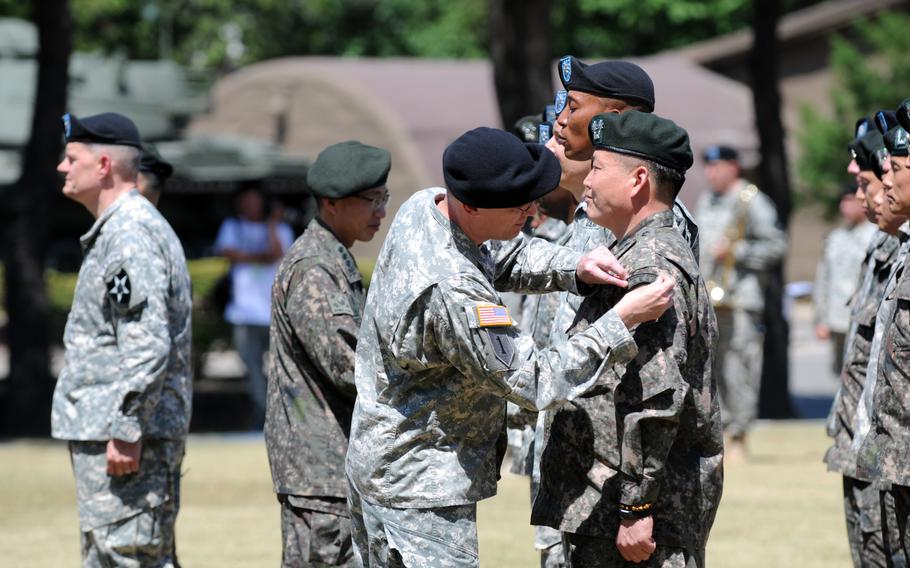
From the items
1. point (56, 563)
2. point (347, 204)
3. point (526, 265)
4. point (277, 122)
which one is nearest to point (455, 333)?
point (526, 265)

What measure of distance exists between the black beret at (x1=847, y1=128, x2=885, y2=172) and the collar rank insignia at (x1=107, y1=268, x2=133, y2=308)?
2990 millimetres

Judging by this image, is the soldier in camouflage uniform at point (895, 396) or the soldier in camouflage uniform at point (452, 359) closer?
the soldier in camouflage uniform at point (452, 359)

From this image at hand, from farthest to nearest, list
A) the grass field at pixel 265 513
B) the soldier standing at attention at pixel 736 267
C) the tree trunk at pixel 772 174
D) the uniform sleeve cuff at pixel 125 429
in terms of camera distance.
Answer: the tree trunk at pixel 772 174 → the soldier standing at attention at pixel 736 267 → the grass field at pixel 265 513 → the uniform sleeve cuff at pixel 125 429

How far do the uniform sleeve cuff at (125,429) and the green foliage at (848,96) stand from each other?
79.9 ft

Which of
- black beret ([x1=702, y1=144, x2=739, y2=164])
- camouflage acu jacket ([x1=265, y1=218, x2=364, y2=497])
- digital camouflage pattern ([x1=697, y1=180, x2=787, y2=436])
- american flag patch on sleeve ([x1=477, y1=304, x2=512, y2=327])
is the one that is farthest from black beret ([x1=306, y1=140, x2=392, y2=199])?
digital camouflage pattern ([x1=697, y1=180, x2=787, y2=436])

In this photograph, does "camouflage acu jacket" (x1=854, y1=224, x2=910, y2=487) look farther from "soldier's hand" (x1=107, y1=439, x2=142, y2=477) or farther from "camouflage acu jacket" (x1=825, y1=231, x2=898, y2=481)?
"soldier's hand" (x1=107, y1=439, x2=142, y2=477)

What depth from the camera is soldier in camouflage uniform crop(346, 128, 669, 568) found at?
404cm

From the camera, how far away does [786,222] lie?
14695mm

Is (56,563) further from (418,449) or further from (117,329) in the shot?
(418,449)

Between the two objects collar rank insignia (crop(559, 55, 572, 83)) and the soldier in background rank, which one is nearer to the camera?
collar rank insignia (crop(559, 55, 572, 83))

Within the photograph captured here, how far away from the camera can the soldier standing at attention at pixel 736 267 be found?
11.1 meters

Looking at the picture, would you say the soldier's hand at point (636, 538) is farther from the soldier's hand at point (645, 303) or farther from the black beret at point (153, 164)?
the black beret at point (153, 164)

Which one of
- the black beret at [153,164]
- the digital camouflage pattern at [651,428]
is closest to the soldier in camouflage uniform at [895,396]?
the digital camouflage pattern at [651,428]

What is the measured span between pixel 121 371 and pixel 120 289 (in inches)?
12.7
